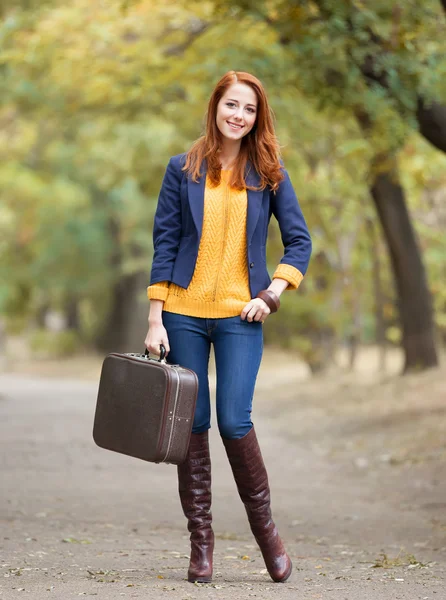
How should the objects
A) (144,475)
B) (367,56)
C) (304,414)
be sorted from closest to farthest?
1. (144,475)
2. (367,56)
3. (304,414)

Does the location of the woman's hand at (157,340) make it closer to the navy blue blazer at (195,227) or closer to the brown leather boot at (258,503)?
→ the navy blue blazer at (195,227)

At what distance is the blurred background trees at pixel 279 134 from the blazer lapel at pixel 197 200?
5181mm

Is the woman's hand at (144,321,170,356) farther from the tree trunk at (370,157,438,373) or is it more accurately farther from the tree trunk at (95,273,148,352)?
→ the tree trunk at (95,273,148,352)

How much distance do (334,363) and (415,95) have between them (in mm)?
10841

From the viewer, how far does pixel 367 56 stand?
959cm

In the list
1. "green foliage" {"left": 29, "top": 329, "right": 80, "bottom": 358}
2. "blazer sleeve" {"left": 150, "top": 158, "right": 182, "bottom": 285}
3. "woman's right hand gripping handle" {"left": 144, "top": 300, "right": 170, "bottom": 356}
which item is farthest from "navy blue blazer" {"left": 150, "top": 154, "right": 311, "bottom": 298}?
"green foliage" {"left": 29, "top": 329, "right": 80, "bottom": 358}

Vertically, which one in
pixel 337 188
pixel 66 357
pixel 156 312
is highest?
pixel 337 188

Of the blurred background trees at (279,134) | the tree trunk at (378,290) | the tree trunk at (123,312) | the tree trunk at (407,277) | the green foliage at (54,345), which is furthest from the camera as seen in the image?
the green foliage at (54,345)

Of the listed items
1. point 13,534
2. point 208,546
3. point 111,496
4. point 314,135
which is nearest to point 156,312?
point 208,546

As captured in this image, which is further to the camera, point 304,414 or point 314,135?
point 314,135

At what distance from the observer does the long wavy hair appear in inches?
172

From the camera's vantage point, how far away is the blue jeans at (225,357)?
4.27 m

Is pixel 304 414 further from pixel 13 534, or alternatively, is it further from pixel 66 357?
pixel 66 357

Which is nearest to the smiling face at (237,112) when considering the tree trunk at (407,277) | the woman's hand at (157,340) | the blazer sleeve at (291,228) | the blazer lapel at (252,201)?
the blazer lapel at (252,201)
